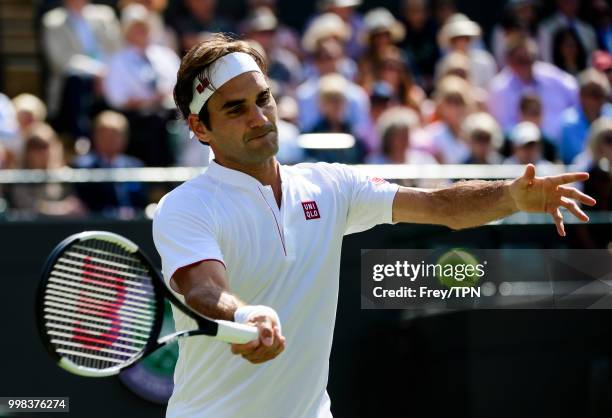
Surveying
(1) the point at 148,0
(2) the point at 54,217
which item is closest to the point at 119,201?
(2) the point at 54,217

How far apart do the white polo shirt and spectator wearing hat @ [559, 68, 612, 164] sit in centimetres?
455

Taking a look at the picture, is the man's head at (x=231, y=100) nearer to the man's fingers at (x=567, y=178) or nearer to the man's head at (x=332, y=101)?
the man's fingers at (x=567, y=178)

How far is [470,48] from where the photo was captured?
32.0 feet

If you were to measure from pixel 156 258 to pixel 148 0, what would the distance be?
3.73m

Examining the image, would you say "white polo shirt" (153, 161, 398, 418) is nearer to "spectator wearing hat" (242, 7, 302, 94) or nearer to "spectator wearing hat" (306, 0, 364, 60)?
"spectator wearing hat" (242, 7, 302, 94)

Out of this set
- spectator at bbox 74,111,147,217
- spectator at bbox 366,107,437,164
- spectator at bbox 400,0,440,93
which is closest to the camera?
spectator at bbox 74,111,147,217

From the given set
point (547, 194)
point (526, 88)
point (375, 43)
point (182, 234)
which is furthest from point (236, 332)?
point (375, 43)

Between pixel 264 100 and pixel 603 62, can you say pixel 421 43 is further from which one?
pixel 264 100

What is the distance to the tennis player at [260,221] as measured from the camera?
3738 millimetres

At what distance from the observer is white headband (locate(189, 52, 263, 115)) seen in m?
3.86

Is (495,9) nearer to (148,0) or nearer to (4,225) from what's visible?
(148,0)

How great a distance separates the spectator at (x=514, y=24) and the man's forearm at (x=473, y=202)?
618cm

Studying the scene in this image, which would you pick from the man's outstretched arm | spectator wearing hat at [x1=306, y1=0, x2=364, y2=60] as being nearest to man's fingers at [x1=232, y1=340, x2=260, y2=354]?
the man's outstretched arm

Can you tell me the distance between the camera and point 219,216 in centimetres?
373
